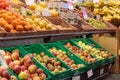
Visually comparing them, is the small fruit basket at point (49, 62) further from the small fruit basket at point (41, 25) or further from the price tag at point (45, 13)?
the price tag at point (45, 13)

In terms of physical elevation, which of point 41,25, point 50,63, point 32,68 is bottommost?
point 50,63

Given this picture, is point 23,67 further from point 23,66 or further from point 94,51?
point 94,51

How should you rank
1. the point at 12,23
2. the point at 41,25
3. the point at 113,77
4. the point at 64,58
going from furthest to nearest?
the point at 113,77, the point at 64,58, the point at 41,25, the point at 12,23

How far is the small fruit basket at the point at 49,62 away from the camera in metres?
4.06

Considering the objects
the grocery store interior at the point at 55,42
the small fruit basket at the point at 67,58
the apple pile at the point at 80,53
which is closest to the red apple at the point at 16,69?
the grocery store interior at the point at 55,42

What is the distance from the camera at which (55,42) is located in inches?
208

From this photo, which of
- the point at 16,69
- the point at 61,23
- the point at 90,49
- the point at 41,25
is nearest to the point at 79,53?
the point at 61,23

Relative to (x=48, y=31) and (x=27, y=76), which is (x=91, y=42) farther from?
(x=27, y=76)

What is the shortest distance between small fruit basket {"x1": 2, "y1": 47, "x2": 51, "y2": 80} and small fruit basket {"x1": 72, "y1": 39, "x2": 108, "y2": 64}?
82.0 inches

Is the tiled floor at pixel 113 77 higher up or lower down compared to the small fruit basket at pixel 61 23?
lower down

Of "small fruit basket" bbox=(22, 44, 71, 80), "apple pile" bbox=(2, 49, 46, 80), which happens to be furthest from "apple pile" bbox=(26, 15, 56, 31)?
"apple pile" bbox=(2, 49, 46, 80)

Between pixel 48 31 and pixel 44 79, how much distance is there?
3.48ft

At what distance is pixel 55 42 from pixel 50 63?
1.01m

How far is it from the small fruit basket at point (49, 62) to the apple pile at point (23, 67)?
0.51 ft
